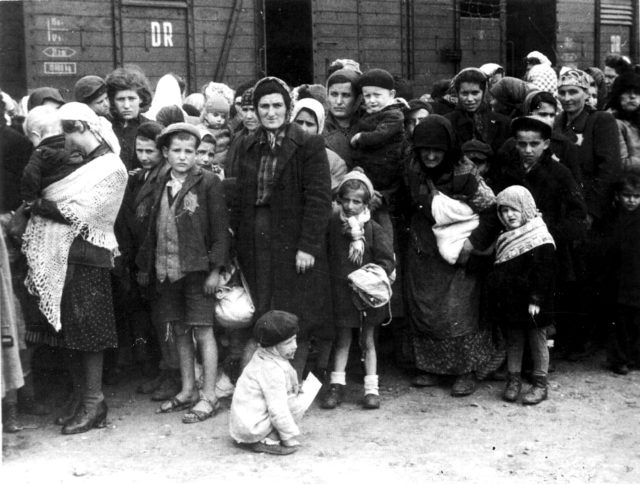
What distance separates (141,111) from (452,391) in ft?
10.1

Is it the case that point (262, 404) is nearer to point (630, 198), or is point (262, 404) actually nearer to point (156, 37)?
point (630, 198)

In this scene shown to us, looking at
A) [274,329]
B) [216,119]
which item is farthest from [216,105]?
[274,329]

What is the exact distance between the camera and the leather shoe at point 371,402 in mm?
Result: 4727

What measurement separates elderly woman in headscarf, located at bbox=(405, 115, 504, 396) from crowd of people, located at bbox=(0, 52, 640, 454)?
0.04 feet

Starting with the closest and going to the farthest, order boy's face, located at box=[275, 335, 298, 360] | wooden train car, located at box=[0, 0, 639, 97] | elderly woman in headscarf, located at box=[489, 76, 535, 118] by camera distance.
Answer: boy's face, located at box=[275, 335, 298, 360]
elderly woman in headscarf, located at box=[489, 76, 535, 118]
wooden train car, located at box=[0, 0, 639, 97]

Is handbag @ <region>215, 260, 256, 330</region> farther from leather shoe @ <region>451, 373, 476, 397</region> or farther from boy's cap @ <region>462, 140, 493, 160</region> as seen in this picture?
boy's cap @ <region>462, 140, 493, 160</region>

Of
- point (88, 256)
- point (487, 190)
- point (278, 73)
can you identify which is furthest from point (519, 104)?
point (278, 73)

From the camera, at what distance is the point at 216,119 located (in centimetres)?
550

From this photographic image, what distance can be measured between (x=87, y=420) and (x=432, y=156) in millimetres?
2507

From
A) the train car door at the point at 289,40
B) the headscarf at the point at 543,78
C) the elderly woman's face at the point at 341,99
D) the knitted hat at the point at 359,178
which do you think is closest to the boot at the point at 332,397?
the knitted hat at the point at 359,178

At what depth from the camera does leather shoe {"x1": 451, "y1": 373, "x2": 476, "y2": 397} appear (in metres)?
4.93

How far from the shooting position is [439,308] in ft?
16.2

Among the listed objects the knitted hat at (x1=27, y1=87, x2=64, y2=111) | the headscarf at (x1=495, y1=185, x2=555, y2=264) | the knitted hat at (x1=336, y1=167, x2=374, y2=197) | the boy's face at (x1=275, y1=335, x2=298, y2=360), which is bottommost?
the boy's face at (x1=275, y1=335, x2=298, y2=360)

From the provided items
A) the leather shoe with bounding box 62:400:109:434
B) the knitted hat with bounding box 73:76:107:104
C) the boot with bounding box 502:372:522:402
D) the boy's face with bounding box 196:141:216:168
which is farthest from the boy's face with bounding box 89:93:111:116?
the boot with bounding box 502:372:522:402
